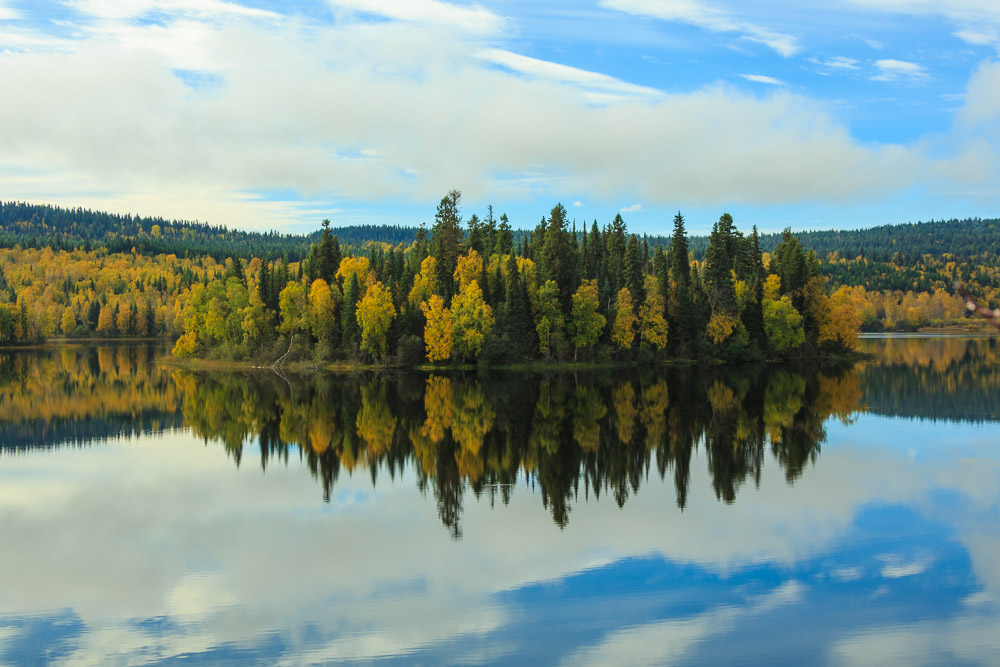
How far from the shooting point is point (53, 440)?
4000cm

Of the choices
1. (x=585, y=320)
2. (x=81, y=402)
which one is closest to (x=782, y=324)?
(x=585, y=320)

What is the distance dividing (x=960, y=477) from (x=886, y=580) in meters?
13.2

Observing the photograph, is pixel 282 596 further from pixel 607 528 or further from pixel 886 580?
pixel 886 580

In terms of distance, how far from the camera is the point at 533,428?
40.8 meters

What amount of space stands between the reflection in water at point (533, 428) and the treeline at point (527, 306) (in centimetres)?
1167

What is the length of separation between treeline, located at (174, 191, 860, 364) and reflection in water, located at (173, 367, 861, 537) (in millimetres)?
11666

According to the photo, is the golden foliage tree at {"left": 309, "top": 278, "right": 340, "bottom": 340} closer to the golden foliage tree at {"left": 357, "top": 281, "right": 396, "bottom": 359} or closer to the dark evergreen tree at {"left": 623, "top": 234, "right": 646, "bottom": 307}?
the golden foliage tree at {"left": 357, "top": 281, "right": 396, "bottom": 359}

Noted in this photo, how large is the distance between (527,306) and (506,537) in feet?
197

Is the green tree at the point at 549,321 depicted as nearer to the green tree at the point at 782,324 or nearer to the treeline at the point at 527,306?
the treeline at the point at 527,306

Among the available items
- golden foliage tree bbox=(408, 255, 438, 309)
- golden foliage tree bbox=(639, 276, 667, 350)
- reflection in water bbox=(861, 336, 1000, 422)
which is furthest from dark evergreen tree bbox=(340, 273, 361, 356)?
reflection in water bbox=(861, 336, 1000, 422)

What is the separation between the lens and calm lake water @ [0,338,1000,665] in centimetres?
1627

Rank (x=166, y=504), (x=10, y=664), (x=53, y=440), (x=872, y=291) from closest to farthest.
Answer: (x=10, y=664), (x=166, y=504), (x=53, y=440), (x=872, y=291)

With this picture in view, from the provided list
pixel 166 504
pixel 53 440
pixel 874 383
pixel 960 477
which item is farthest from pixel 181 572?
pixel 874 383

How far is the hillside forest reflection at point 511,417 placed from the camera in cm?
3066
